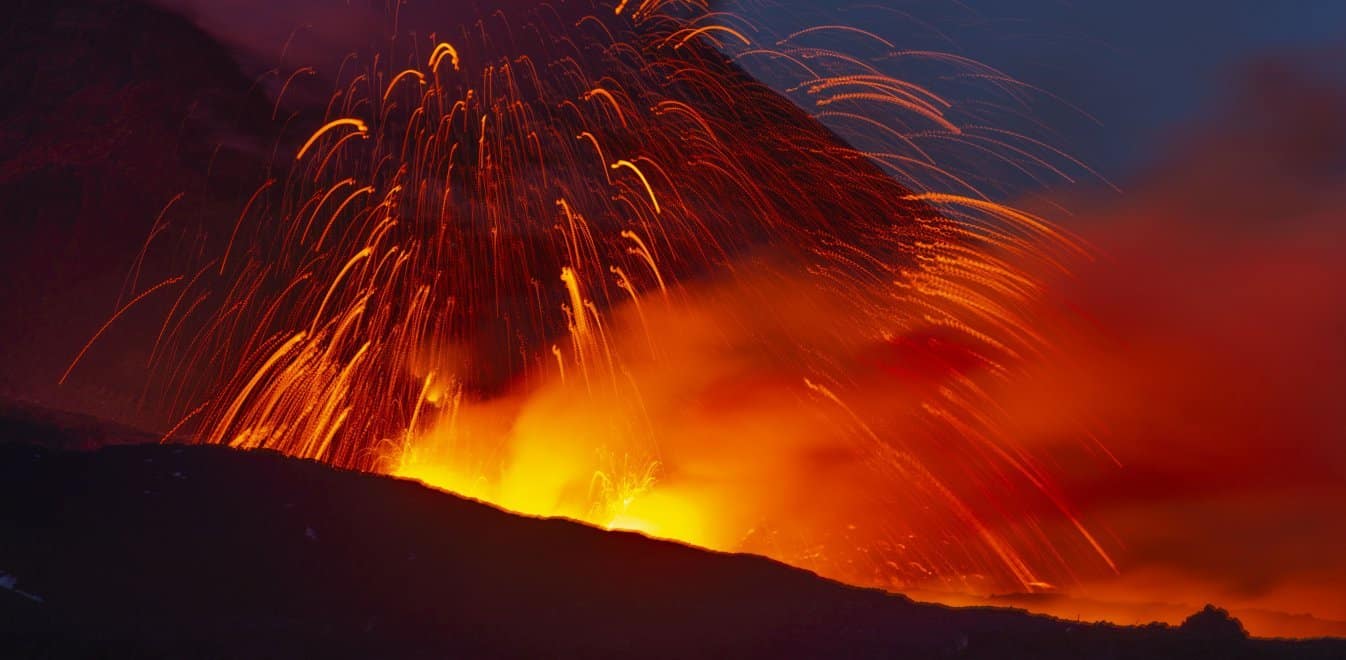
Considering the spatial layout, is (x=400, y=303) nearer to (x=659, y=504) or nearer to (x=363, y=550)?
(x=659, y=504)

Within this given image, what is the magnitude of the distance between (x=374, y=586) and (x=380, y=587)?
6 centimetres

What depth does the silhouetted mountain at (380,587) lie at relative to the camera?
26.7ft

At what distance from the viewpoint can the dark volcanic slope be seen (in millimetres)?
8141

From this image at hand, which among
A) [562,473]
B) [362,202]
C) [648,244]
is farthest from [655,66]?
[562,473]

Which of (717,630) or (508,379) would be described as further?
(508,379)

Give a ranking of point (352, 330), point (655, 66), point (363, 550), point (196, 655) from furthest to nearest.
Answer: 1. point (352, 330)
2. point (655, 66)
3. point (363, 550)
4. point (196, 655)

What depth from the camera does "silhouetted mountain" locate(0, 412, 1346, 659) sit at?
8148 millimetres

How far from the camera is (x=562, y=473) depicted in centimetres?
1828

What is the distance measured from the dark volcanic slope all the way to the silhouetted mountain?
0.02m

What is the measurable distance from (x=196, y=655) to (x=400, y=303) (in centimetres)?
1293

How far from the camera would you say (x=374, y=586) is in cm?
944

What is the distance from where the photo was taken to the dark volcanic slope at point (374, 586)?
320 inches

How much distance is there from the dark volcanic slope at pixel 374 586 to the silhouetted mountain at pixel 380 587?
1.0 inches

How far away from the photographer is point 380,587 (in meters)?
9.44
